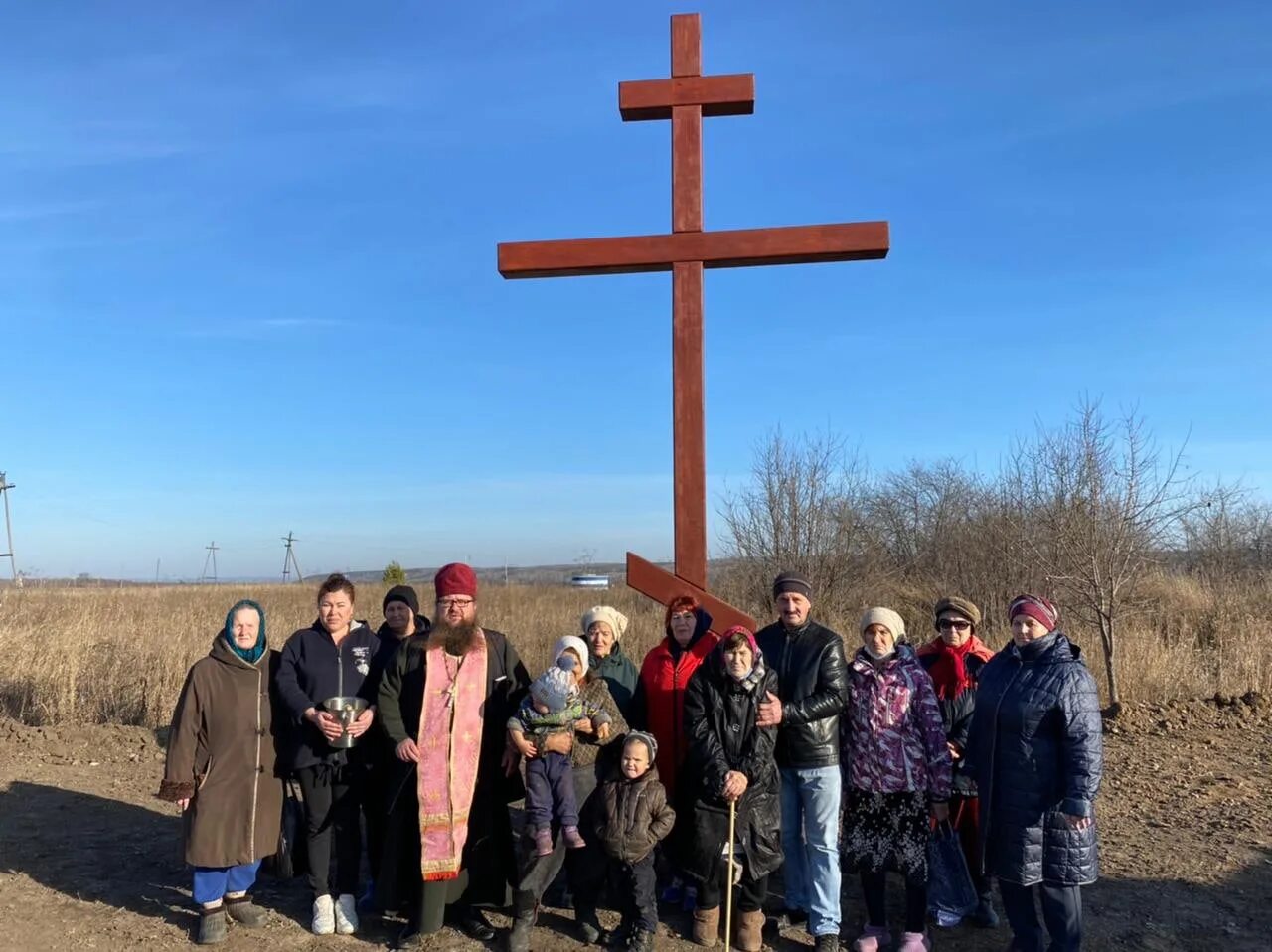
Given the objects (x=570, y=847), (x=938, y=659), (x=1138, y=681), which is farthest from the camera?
(x=1138, y=681)

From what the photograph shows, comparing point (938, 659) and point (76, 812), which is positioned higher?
point (938, 659)

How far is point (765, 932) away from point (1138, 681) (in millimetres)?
5977

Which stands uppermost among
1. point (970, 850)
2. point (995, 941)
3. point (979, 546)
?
point (979, 546)

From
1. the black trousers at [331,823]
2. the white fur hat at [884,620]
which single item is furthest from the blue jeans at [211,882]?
the white fur hat at [884,620]

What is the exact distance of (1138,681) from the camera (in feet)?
28.7

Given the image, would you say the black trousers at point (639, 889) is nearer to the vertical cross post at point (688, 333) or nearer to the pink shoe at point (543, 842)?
the pink shoe at point (543, 842)

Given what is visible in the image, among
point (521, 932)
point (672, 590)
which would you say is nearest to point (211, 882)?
point (521, 932)

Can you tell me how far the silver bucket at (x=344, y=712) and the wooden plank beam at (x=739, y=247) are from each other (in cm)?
261

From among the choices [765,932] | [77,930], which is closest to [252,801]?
[77,930]

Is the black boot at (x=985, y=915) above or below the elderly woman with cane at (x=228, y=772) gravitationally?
below

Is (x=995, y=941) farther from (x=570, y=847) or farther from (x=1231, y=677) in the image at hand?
(x=1231, y=677)

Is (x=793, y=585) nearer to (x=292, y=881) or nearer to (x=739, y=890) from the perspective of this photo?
(x=739, y=890)

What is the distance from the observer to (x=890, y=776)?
414 centimetres

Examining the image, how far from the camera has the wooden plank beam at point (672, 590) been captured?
4758 millimetres
